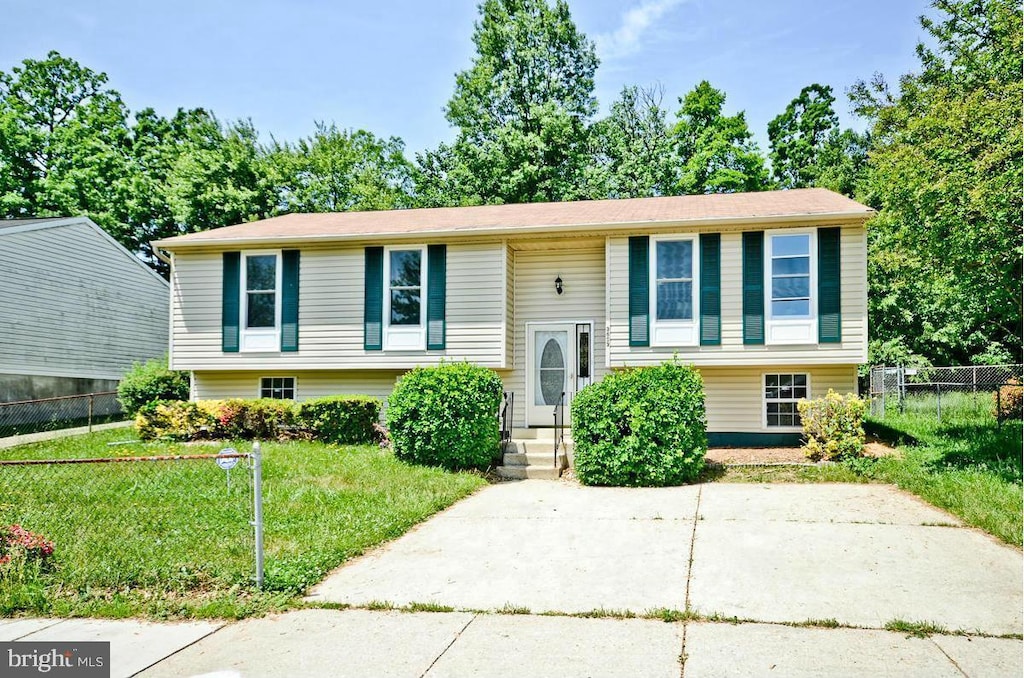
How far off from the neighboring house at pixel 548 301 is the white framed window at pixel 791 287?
24mm

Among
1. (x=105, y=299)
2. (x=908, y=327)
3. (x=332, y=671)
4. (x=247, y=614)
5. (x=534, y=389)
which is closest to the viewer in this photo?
(x=332, y=671)

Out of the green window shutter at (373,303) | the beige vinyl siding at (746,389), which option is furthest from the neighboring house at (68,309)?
the beige vinyl siding at (746,389)

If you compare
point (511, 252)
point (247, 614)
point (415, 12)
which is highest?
point (415, 12)

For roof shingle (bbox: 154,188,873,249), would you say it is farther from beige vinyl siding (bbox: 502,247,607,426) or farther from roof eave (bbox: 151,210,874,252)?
beige vinyl siding (bbox: 502,247,607,426)

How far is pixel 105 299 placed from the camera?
21.5 m

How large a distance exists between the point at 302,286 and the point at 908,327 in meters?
20.0

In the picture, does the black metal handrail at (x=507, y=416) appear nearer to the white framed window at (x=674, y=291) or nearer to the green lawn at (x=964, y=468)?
the white framed window at (x=674, y=291)

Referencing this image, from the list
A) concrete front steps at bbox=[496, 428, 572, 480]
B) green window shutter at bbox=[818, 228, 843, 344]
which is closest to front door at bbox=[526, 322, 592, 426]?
concrete front steps at bbox=[496, 428, 572, 480]

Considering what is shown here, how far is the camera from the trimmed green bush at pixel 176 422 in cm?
1391

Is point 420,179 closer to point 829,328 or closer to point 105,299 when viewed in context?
point 105,299

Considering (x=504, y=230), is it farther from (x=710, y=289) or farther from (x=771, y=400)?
(x=771, y=400)

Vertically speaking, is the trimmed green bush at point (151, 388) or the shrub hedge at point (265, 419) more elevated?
the trimmed green bush at point (151, 388)

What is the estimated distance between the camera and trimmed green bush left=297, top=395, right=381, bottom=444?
13523 mm

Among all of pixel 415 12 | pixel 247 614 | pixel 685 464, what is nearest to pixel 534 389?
pixel 685 464
